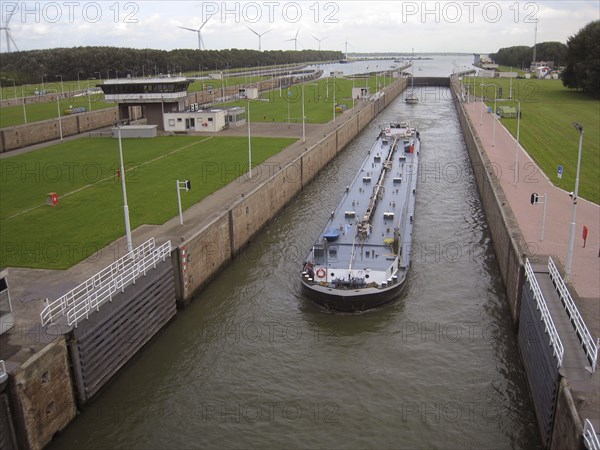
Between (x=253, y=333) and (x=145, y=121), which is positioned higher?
(x=145, y=121)

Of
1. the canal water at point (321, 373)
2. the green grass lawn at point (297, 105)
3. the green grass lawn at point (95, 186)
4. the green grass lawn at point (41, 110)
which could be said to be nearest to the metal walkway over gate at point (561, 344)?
the canal water at point (321, 373)

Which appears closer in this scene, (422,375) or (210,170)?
(422,375)

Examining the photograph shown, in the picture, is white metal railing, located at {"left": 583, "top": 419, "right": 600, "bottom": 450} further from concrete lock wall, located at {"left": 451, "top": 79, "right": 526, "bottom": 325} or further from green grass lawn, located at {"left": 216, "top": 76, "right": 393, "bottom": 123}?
green grass lawn, located at {"left": 216, "top": 76, "right": 393, "bottom": 123}

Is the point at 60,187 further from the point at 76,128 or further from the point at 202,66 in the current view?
the point at 202,66

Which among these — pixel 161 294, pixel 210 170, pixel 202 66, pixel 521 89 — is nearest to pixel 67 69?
pixel 202 66

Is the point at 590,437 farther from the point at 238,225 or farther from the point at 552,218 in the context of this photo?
the point at 238,225

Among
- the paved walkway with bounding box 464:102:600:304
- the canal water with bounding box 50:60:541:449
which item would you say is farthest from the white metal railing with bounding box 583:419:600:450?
the paved walkway with bounding box 464:102:600:304
